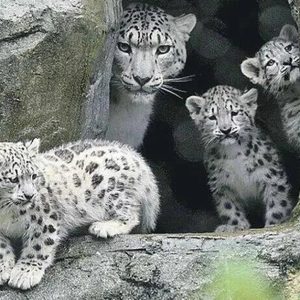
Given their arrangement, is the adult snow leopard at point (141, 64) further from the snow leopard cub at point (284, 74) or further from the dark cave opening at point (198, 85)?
the dark cave opening at point (198, 85)

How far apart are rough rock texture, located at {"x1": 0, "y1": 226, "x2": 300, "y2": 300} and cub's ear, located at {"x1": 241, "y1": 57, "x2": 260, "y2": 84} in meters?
1.73

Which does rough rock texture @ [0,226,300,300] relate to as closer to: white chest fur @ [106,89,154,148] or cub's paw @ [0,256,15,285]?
cub's paw @ [0,256,15,285]

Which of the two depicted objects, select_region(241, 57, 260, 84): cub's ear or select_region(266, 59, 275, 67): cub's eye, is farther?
select_region(241, 57, 260, 84): cub's ear

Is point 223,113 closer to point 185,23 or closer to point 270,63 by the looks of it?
point 270,63

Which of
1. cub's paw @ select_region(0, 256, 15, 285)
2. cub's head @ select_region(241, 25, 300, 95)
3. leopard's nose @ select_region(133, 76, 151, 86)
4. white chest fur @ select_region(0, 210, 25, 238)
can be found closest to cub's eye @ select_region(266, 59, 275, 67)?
cub's head @ select_region(241, 25, 300, 95)

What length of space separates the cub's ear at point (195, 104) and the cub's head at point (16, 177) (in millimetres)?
1825

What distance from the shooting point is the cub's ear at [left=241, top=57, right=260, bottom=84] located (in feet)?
25.4

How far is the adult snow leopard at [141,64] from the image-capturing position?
301 inches

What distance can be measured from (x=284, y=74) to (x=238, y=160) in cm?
71

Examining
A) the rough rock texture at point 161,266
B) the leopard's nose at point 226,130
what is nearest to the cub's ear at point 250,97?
the leopard's nose at point 226,130

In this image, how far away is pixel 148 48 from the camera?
25.7 ft

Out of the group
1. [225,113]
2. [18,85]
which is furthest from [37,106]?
[225,113]

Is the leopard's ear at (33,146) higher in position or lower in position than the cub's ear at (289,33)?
lower

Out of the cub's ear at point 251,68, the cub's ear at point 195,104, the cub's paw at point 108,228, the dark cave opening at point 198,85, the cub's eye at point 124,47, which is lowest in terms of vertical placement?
the dark cave opening at point 198,85
